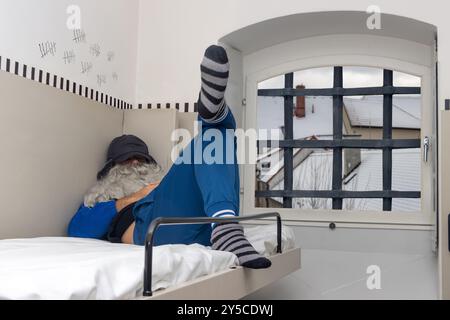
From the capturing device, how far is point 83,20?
299cm

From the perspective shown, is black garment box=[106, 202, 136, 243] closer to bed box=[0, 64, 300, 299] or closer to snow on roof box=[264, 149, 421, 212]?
bed box=[0, 64, 300, 299]

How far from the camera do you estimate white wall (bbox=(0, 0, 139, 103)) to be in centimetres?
246

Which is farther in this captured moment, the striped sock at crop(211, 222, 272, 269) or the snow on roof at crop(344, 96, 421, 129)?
the snow on roof at crop(344, 96, 421, 129)

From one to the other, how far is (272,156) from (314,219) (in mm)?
513

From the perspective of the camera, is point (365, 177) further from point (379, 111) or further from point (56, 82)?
point (56, 82)

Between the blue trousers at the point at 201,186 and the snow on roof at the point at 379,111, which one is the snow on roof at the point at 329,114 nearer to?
the snow on roof at the point at 379,111

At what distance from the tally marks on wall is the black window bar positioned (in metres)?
1.00

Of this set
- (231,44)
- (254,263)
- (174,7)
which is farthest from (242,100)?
(254,263)

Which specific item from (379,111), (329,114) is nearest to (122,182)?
(329,114)

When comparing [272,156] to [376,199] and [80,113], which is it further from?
[80,113]

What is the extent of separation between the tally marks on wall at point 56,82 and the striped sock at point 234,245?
1.24 metres

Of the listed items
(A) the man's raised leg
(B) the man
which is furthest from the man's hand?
(A) the man's raised leg

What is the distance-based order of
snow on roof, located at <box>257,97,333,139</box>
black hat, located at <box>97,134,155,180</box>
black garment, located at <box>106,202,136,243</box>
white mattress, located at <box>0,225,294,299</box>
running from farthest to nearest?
snow on roof, located at <box>257,97,333,139</box> → black hat, located at <box>97,134,155,180</box> → black garment, located at <box>106,202,136,243</box> → white mattress, located at <box>0,225,294,299</box>

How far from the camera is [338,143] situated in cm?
349
